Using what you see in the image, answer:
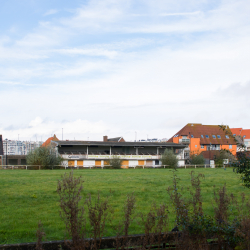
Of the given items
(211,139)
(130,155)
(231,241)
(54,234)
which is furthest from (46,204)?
(211,139)

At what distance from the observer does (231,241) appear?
5.21m

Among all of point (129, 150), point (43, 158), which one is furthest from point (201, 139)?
point (43, 158)

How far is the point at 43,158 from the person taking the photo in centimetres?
4728

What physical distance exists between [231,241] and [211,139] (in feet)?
260

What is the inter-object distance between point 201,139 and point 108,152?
29383 millimetres

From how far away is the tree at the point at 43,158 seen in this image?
47.3 metres

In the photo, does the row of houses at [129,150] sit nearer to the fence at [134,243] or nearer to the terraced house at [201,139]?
the terraced house at [201,139]

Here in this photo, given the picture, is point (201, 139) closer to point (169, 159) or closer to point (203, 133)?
point (203, 133)

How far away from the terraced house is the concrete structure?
450 inches

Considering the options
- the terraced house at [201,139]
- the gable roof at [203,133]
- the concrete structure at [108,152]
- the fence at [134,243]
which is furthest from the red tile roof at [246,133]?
the fence at [134,243]

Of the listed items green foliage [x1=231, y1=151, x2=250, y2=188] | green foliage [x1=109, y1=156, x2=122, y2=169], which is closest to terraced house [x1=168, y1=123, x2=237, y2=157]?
green foliage [x1=109, y1=156, x2=122, y2=169]

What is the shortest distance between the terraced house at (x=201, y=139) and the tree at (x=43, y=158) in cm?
3957

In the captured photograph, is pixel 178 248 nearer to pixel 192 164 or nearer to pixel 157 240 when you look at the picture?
pixel 157 240

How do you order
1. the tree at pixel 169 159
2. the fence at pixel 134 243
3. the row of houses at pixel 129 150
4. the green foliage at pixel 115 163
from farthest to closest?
the row of houses at pixel 129 150
the tree at pixel 169 159
the green foliage at pixel 115 163
the fence at pixel 134 243
